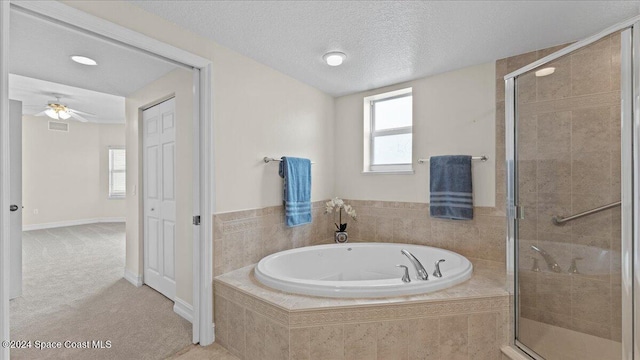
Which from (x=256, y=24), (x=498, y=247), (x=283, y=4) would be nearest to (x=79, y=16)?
(x=256, y=24)

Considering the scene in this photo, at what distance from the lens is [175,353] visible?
1974 mm

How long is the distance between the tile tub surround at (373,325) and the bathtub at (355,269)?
0.05m

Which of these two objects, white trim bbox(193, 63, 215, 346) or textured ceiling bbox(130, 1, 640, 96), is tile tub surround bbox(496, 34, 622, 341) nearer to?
textured ceiling bbox(130, 1, 640, 96)

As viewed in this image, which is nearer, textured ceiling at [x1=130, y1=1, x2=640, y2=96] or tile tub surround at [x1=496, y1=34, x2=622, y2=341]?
tile tub surround at [x1=496, y1=34, x2=622, y2=341]

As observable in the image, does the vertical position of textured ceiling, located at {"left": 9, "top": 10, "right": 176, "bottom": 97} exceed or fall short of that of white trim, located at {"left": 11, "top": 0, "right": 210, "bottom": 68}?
it exceeds it

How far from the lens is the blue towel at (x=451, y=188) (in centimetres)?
256

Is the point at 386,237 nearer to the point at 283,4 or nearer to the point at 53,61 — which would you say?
the point at 283,4

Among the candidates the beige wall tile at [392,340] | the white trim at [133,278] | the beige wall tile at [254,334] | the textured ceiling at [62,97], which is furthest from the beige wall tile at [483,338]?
the textured ceiling at [62,97]

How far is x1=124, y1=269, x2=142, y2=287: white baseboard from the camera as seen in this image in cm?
304

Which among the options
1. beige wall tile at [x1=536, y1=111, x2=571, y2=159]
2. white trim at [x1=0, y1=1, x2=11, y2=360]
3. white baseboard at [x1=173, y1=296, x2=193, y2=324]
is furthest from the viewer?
white baseboard at [x1=173, y1=296, x2=193, y2=324]

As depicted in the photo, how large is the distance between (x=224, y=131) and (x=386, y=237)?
198cm

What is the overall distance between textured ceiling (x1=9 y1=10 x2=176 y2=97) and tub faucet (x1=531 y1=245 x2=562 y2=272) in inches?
114

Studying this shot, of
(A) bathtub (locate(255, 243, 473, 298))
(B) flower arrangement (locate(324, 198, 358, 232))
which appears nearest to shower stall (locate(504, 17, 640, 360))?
(A) bathtub (locate(255, 243, 473, 298))

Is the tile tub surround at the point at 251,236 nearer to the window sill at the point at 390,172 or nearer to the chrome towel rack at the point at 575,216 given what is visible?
the window sill at the point at 390,172
